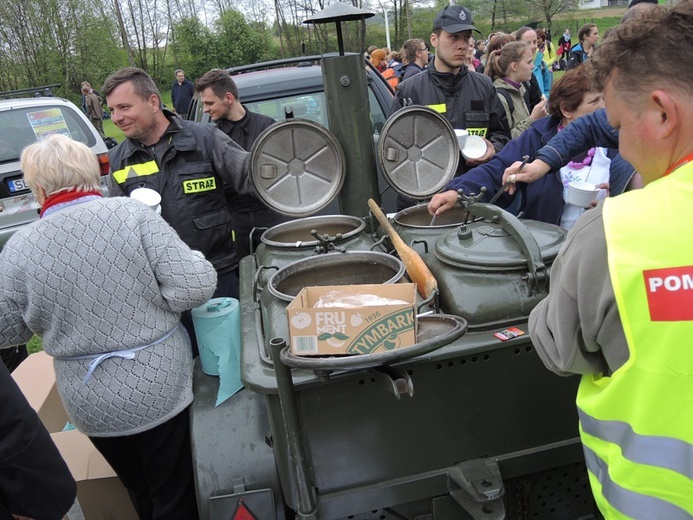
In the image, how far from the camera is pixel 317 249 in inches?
89.7

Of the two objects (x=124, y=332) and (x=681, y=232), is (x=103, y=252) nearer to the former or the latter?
(x=124, y=332)

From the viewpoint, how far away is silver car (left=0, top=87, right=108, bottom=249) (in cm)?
554

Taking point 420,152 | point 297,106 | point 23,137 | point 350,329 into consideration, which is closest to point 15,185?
point 23,137

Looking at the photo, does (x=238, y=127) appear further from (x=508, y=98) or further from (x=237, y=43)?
(x=237, y=43)

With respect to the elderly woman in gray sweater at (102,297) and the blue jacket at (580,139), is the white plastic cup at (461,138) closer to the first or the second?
the blue jacket at (580,139)

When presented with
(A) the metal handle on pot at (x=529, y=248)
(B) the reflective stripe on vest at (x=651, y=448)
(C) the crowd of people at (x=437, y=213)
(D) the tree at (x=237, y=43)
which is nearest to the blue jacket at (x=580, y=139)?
(C) the crowd of people at (x=437, y=213)

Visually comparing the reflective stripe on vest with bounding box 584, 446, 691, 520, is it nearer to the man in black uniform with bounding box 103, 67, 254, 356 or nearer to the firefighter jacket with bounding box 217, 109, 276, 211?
the man in black uniform with bounding box 103, 67, 254, 356

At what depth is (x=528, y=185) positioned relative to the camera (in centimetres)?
273

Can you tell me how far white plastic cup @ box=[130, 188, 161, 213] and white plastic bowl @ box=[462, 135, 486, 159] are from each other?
5.24ft

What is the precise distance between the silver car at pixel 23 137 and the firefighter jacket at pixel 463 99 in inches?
143

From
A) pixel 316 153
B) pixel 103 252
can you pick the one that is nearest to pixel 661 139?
pixel 103 252

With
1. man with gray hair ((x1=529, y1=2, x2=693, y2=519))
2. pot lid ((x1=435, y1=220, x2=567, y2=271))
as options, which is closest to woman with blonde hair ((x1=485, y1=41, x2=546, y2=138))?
pot lid ((x1=435, y1=220, x2=567, y2=271))

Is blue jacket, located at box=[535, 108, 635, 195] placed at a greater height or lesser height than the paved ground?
greater

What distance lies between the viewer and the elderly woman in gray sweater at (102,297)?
1915 mm
